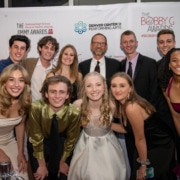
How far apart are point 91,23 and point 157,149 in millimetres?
2783

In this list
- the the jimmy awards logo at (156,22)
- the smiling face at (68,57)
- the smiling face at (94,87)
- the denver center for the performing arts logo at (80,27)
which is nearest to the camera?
the smiling face at (94,87)

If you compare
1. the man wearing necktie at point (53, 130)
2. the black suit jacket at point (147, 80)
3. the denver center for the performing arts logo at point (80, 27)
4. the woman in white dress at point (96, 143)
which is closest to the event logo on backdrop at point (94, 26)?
the denver center for the performing arts logo at point (80, 27)

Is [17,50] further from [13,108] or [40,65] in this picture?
[13,108]

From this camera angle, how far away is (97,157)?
7.99ft

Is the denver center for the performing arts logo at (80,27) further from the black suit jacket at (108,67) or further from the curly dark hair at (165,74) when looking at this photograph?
the curly dark hair at (165,74)

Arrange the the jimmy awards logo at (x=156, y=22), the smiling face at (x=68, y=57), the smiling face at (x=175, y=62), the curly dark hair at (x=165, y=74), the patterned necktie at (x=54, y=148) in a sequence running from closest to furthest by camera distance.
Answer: the patterned necktie at (x=54, y=148), the smiling face at (x=175, y=62), the curly dark hair at (x=165, y=74), the smiling face at (x=68, y=57), the the jimmy awards logo at (x=156, y=22)

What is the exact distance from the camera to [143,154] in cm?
241

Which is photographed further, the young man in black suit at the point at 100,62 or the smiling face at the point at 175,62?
the young man in black suit at the point at 100,62

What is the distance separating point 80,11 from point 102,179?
3125 millimetres

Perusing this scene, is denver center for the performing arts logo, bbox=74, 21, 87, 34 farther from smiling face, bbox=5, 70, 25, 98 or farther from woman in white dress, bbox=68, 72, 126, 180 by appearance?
smiling face, bbox=5, 70, 25, 98

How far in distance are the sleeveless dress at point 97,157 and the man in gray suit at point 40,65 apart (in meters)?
1.20

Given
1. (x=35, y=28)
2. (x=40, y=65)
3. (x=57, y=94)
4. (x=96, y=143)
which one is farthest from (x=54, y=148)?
(x=35, y=28)

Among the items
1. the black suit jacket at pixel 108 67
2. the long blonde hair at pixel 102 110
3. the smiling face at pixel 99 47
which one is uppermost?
the smiling face at pixel 99 47

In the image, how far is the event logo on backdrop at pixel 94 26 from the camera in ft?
15.0
